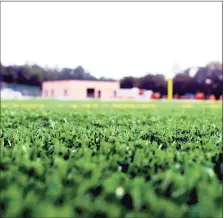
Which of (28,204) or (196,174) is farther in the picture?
(196,174)

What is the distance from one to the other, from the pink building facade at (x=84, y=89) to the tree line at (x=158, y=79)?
6.79 m

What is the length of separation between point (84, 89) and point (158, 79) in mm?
13623

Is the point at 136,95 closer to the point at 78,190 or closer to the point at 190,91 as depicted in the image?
the point at 190,91

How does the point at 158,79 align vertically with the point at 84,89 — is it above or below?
above

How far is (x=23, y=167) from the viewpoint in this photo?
2555 mm

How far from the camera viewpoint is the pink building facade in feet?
210

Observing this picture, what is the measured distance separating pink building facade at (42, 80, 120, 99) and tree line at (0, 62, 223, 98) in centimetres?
679

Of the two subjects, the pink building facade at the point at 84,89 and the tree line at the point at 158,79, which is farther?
the tree line at the point at 158,79

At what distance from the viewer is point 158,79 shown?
226 ft

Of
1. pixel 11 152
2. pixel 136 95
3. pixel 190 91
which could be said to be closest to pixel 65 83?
pixel 136 95

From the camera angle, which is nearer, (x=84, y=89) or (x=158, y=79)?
(x=84, y=89)

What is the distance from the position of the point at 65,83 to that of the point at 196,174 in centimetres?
6383

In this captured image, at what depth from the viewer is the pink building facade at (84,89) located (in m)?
63.9

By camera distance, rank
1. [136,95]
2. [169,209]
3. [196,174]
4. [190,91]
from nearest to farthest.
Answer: [169,209] < [196,174] < [136,95] < [190,91]
